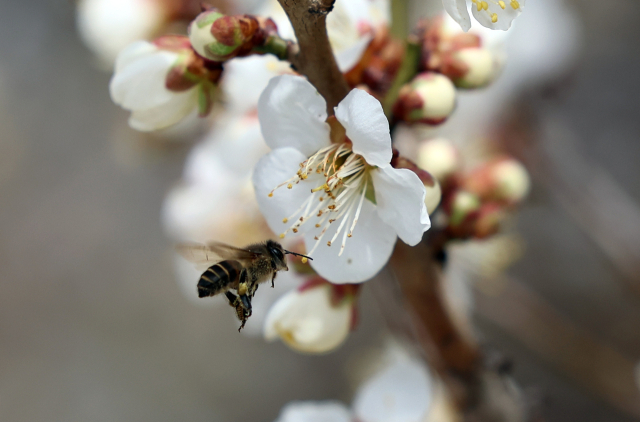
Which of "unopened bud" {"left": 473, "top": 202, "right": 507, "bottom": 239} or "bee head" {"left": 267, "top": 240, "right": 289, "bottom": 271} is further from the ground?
"bee head" {"left": 267, "top": 240, "right": 289, "bottom": 271}

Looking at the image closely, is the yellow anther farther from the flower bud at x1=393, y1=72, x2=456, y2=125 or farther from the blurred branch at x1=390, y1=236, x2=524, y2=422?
the blurred branch at x1=390, y1=236, x2=524, y2=422

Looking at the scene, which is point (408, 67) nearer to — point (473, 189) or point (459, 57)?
point (459, 57)

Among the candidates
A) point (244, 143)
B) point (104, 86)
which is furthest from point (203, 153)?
point (104, 86)

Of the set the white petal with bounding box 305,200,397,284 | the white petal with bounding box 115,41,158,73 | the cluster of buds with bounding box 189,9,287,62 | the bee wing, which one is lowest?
the bee wing

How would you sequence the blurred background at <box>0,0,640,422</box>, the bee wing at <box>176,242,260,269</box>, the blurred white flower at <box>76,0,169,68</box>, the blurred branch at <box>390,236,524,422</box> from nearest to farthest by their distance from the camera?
the bee wing at <box>176,242,260,269</box>
the blurred branch at <box>390,236,524,422</box>
the blurred white flower at <box>76,0,169,68</box>
the blurred background at <box>0,0,640,422</box>

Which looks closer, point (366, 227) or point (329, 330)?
point (366, 227)

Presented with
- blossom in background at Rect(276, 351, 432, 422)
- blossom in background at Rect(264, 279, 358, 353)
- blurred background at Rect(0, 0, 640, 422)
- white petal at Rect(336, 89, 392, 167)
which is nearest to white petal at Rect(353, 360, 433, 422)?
blossom in background at Rect(276, 351, 432, 422)

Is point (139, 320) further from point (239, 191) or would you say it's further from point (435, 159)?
point (435, 159)
